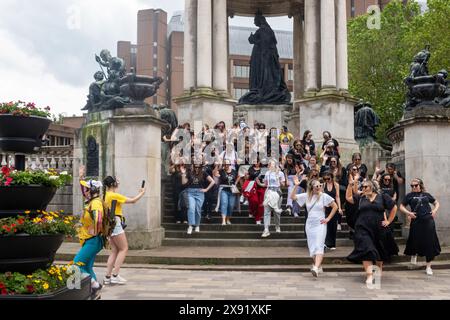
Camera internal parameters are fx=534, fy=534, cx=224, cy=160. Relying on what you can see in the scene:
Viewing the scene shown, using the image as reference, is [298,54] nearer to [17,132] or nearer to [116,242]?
[116,242]

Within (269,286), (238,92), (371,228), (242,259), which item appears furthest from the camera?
(238,92)

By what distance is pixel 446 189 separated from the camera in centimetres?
1298

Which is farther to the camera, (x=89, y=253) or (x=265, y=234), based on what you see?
(x=265, y=234)

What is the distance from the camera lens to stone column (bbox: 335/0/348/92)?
837 inches

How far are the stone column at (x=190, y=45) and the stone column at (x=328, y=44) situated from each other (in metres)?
5.07

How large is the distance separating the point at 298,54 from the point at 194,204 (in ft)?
45.5

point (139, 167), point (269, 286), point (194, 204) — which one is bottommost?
point (269, 286)

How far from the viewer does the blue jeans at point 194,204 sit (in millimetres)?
13078

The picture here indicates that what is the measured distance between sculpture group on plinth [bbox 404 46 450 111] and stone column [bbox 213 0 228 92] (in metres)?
8.85

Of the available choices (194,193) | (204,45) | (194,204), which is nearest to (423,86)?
(194,193)

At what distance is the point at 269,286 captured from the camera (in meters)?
9.02

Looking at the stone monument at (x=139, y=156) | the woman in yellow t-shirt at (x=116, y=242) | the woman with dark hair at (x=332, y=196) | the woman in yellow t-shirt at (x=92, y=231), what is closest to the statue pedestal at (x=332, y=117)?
the woman with dark hair at (x=332, y=196)

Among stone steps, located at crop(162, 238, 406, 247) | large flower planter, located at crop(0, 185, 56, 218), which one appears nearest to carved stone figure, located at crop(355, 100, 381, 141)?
stone steps, located at crop(162, 238, 406, 247)
